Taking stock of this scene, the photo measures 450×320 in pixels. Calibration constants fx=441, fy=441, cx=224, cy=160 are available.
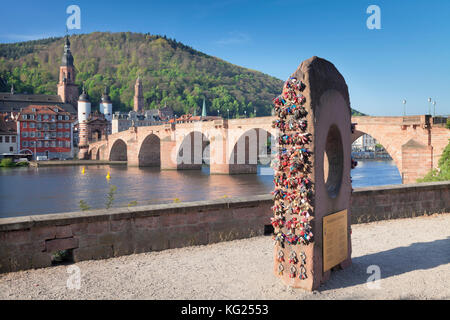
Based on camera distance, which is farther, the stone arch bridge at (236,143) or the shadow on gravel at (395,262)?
the stone arch bridge at (236,143)

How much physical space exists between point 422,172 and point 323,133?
21402 millimetres

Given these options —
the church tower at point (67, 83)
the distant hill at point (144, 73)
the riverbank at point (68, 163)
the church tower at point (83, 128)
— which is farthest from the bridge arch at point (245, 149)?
the distant hill at point (144, 73)

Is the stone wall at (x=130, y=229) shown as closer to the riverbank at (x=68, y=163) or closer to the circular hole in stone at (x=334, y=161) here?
the circular hole in stone at (x=334, y=161)

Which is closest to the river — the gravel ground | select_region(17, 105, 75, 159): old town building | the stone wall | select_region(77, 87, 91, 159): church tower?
the stone wall

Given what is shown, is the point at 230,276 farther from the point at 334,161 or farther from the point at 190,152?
the point at 190,152

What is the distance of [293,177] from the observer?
561 centimetres

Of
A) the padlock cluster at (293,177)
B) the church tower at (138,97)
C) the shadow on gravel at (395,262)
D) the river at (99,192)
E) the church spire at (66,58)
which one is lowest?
the river at (99,192)

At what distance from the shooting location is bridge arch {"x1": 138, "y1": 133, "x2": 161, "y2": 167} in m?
63.7

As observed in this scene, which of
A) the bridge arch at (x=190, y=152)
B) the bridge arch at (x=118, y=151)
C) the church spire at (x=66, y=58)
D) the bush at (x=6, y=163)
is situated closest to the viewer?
the bridge arch at (x=190, y=152)

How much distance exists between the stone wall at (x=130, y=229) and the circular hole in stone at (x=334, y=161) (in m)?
1.96

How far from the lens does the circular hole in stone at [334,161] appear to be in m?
6.33

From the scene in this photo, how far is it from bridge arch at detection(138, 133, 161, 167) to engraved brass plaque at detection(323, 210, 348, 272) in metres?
57.9

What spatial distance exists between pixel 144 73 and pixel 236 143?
13246 centimetres
